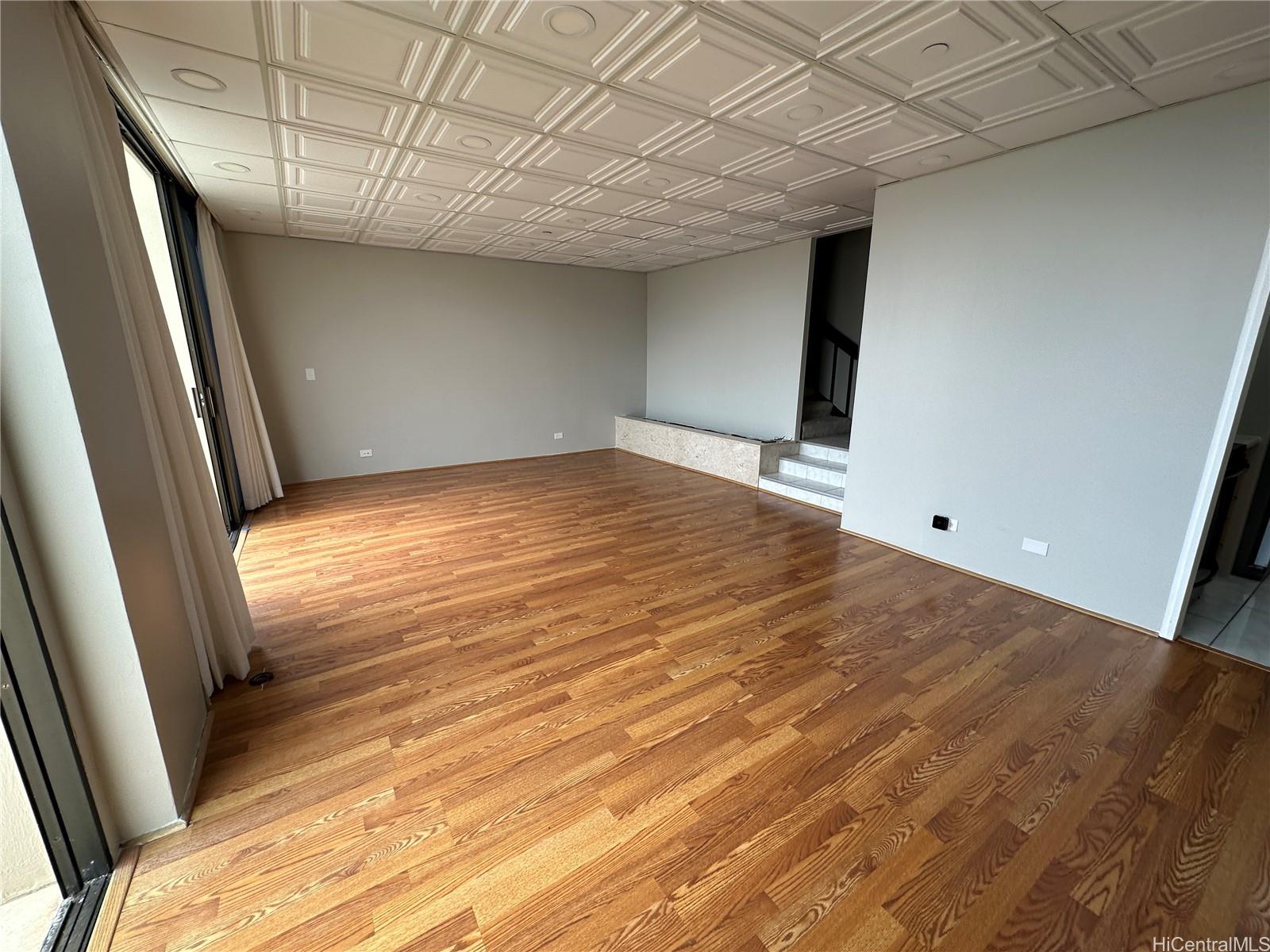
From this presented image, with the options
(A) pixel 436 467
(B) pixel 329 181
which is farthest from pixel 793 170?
(A) pixel 436 467

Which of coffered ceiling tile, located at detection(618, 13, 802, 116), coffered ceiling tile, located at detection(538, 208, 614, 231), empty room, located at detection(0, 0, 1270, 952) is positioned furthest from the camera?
coffered ceiling tile, located at detection(538, 208, 614, 231)

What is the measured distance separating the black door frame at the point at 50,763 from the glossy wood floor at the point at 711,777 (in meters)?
0.11

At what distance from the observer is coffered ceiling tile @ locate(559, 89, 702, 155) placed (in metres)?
2.38

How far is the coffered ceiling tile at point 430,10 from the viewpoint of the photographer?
1.70 m

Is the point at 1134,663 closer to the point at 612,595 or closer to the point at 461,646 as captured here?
the point at 612,595

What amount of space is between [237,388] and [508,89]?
3983 millimetres

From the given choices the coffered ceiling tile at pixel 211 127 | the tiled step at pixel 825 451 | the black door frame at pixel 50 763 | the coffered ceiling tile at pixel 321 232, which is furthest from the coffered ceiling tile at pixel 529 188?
the tiled step at pixel 825 451

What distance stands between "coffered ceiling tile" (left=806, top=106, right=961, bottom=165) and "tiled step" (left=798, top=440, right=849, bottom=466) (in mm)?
3017

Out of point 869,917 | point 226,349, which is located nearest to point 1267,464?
point 869,917

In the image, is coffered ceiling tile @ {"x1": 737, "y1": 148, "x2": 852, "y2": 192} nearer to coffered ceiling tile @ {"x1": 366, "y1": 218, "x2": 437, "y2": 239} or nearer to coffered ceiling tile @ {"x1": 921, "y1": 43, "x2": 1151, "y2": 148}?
coffered ceiling tile @ {"x1": 921, "y1": 43, "x2": 1151, "y2": 148}

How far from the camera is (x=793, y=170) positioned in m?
3.22

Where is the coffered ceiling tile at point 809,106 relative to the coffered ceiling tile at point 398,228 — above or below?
below

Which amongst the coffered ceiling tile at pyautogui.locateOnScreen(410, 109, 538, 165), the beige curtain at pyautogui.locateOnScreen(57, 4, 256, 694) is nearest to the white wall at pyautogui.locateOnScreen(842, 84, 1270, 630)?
the coffered ceiling tile at pyautogui.locateOnScreen(410, 109, 538, 165)

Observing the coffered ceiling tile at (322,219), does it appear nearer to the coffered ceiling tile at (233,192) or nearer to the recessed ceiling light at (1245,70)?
the coffered ceiling tile at (233,192)
